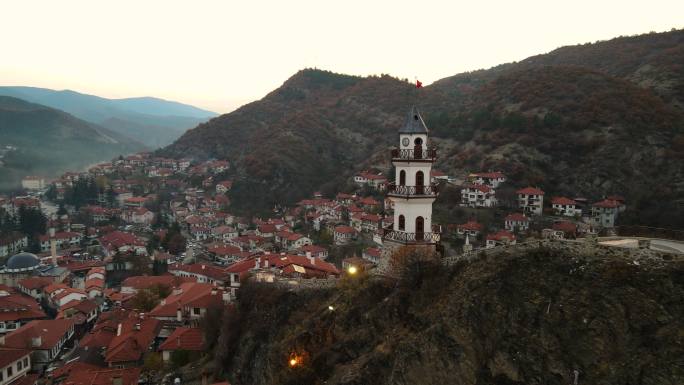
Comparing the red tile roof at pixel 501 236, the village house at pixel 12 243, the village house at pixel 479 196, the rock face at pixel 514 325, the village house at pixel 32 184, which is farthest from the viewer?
the village house at pixel 32 184

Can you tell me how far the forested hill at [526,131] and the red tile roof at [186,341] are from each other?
39178 mm

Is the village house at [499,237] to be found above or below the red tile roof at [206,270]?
above

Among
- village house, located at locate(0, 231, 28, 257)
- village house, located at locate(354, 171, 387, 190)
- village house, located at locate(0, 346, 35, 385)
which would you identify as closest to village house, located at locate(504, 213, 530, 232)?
village house, located at locate(354, 171, 387, 190)

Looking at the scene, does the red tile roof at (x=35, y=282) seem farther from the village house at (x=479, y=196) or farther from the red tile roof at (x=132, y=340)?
the village house at (x=479, y=196)

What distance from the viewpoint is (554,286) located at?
12.6 meters

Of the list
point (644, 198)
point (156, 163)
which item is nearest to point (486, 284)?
point (644, 198)

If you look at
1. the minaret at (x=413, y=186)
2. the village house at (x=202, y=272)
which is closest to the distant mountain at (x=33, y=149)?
the village house at (x=202, y=272)

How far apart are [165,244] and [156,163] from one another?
217 feet

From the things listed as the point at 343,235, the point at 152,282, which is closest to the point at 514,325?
the point at 152,282

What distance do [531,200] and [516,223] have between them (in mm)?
5795

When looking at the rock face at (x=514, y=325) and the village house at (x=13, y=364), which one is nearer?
the rock face at (x=514, y=325)

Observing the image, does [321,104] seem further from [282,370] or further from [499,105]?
[282,370]

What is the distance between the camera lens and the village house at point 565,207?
49500 millimetres

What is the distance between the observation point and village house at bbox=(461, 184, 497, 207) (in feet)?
178
